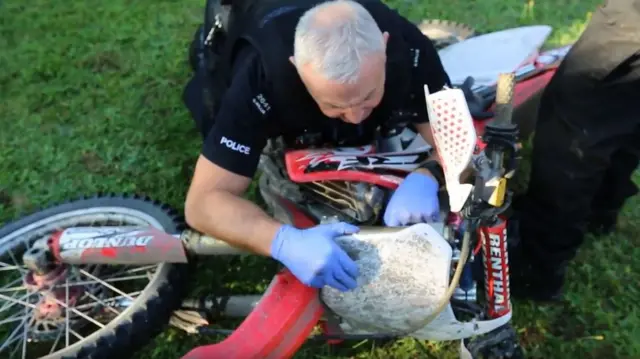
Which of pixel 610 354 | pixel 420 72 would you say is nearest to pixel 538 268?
pixel 610 354

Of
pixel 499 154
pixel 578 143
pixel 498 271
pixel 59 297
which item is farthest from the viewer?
pixel 59 297

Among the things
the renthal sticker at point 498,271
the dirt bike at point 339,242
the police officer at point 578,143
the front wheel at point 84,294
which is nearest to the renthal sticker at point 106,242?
the dirt bike at point 339,242

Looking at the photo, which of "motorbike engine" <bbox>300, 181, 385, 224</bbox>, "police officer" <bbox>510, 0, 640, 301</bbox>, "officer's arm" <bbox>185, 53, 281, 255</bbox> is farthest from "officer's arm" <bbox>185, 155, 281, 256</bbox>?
"police officer" <bbox>510, 0, 640, 301</bbox>

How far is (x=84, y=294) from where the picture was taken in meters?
2.80

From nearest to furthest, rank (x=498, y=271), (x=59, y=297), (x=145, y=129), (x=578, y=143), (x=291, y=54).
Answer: (x=498, y=271), (x=291, y=54), (x=578, y=143), (x=59, y=297), (x=145, y=129)

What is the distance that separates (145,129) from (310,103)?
5.73ft

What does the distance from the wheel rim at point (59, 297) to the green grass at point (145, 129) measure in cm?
23

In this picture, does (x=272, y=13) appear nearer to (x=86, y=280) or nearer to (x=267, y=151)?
(x=267, y=151)

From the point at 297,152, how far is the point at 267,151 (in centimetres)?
23

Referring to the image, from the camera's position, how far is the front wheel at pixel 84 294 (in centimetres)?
256

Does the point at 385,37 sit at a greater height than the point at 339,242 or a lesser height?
greater

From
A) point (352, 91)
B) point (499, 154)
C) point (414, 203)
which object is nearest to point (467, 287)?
point (414, 203)

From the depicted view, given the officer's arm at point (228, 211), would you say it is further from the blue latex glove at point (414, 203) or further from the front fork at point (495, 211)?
the front fork at point (495, 211)

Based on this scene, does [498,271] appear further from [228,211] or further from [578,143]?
[228,211]
